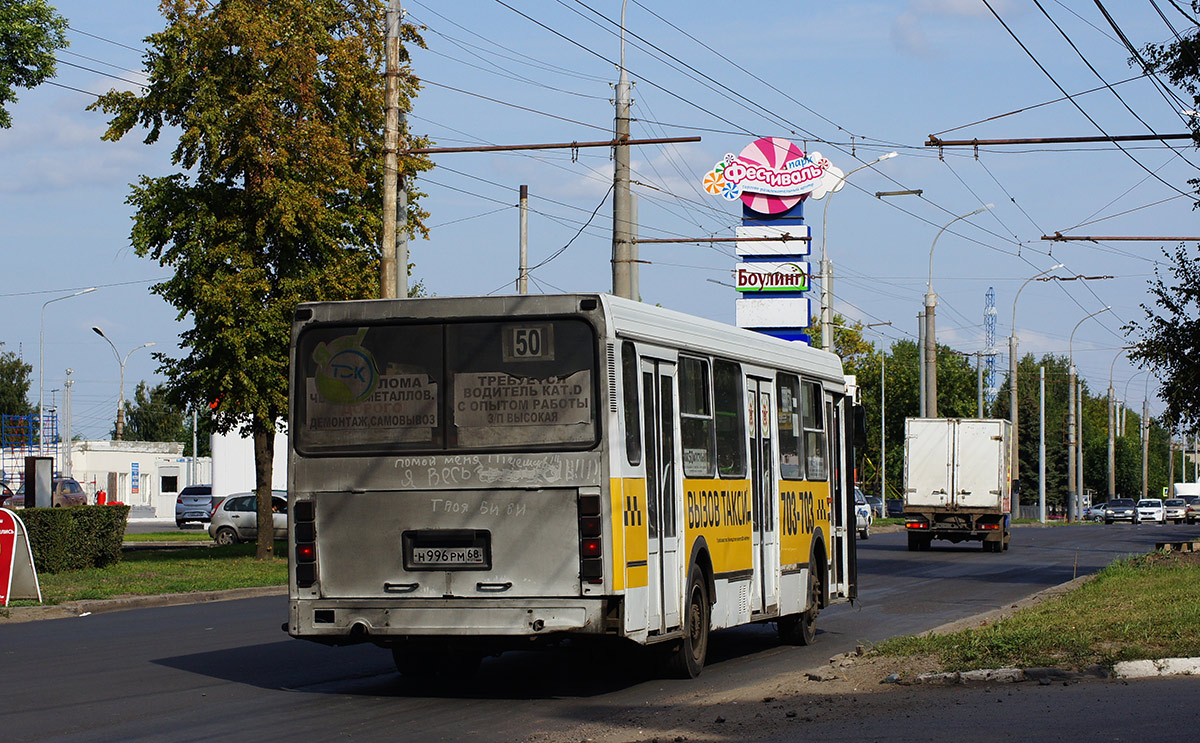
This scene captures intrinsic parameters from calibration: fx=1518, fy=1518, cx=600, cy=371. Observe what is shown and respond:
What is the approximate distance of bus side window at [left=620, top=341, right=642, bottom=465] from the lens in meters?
10.9

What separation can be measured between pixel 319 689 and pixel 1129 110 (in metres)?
17.7

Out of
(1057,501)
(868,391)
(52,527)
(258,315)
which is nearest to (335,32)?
(258,315)

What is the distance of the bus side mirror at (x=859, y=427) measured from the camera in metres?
17.2

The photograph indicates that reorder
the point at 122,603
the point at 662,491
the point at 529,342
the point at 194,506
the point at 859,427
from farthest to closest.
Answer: the point at 194,506 → the point at 122,603 → the point at 859,427 → the point at 662,491 → the point at 529,342

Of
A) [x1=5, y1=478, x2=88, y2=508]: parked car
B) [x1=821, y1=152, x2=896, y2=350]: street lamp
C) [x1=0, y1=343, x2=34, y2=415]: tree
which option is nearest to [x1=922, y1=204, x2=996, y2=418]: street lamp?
[x1=821, y1=152, x2=896, y2=350]: street lamp

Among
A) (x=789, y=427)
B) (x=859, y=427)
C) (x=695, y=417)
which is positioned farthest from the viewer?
(x=859, y=427)

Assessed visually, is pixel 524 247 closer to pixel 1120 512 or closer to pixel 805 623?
pixel 805 623

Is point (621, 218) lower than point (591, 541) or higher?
higher

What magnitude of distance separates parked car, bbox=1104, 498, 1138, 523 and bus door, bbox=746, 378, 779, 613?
80177mm

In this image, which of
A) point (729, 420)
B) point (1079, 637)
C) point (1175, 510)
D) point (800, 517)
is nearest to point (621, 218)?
point (800, 517)

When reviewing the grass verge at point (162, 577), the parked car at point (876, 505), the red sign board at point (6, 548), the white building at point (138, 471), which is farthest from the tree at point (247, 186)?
the white building at point (138, 471)

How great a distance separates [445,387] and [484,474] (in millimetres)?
711

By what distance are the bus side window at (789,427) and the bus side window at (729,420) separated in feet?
3.96

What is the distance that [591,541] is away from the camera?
34.6ft
